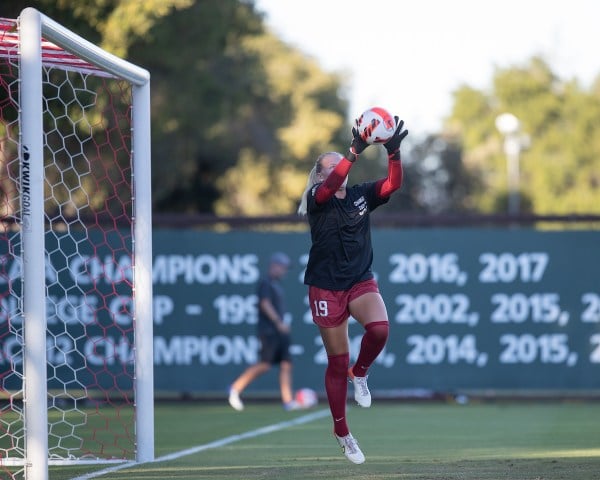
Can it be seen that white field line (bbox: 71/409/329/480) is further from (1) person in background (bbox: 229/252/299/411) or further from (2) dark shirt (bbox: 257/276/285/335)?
(2) dark shirt (bbox: 257/276/285/335)

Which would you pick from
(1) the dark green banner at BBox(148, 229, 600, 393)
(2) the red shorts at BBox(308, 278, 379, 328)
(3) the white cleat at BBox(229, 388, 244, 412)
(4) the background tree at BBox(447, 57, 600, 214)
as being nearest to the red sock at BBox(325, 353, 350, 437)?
(2) the red shorts at BBox(308, 278, 379, 328)

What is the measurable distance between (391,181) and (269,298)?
8.07m

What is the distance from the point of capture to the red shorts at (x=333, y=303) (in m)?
8.65

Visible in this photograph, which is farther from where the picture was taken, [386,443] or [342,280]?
[386,443]

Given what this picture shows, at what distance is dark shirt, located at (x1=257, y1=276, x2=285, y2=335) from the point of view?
16609 mm

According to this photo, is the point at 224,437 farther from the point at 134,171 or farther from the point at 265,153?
the point at 265,153

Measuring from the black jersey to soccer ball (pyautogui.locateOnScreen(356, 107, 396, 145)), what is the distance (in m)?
0.59

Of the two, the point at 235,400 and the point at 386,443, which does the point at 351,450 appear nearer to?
the point at 386,443

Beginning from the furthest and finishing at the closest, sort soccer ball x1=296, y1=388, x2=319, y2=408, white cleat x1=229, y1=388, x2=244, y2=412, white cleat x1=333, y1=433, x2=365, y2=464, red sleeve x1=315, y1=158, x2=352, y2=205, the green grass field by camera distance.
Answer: soccer ball x1=296, y1=388, x2=319, y2=408, white cleat x1=229, y1=388, x2=244, y2=412, white cleat x1=333, y1=433, x2=365, y2=464, the green grass field, red sleeve x1=315, y1=158, x2=352, y2=205

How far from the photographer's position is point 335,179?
8297mm

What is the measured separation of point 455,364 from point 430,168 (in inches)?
1643

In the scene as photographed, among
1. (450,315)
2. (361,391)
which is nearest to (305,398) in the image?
(450,315)

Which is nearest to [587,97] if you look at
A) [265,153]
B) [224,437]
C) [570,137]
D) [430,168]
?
[570,137]

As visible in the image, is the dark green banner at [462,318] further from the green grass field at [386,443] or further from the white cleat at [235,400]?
the white cleat at [235,400]
